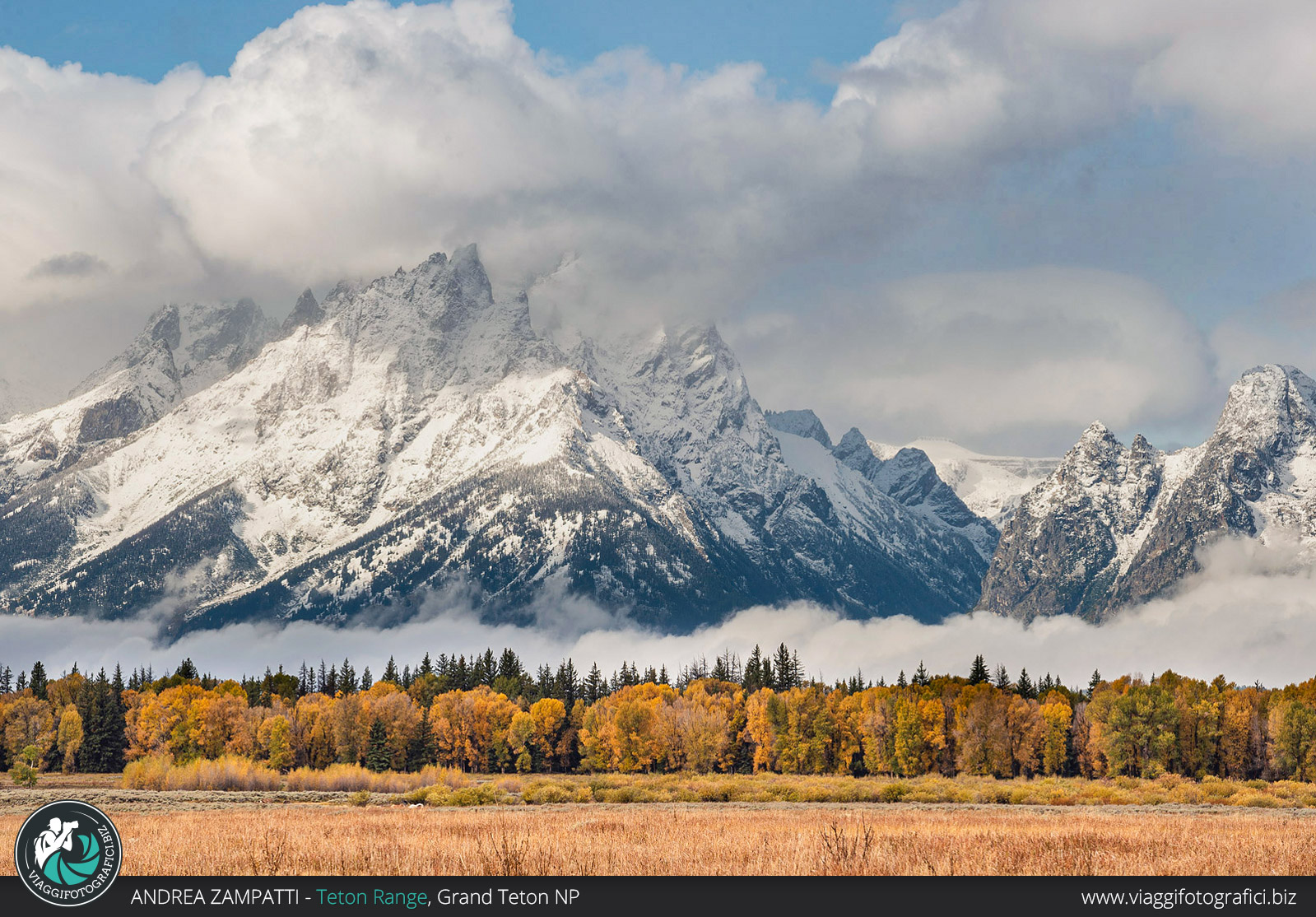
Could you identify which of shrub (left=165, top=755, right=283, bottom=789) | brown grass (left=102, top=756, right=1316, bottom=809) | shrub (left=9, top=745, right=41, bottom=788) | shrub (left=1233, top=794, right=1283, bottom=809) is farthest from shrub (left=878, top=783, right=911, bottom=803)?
shrub (left=9, top=745, right=41, bottom=788)

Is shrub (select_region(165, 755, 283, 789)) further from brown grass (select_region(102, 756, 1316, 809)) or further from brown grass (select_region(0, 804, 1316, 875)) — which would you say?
brown grass (select_region(0, 804, 1316, 875))

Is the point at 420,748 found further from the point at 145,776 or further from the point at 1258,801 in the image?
the point at 1258,801

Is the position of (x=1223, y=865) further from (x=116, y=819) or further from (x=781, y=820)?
(x=116, y=819)

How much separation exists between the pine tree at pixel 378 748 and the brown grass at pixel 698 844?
63232 millimetres

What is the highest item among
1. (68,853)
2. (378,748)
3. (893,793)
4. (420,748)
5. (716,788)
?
(68,853)

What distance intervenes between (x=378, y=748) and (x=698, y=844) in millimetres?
107221

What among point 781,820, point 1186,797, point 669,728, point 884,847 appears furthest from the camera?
point 669,728

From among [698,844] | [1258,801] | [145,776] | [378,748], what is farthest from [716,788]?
[698,844]

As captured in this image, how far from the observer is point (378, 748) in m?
157

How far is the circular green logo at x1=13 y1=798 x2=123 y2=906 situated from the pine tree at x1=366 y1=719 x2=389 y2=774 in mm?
116144

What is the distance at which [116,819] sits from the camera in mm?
82375
